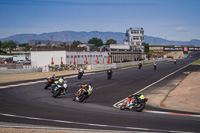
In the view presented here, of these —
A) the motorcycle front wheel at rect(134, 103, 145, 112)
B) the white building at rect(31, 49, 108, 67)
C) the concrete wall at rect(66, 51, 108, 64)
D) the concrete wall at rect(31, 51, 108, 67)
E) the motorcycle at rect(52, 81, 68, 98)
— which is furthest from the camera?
the concrete wall at rect(66, 51, 108, 64)

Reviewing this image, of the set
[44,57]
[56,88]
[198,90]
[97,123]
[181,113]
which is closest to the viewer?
[97,123]

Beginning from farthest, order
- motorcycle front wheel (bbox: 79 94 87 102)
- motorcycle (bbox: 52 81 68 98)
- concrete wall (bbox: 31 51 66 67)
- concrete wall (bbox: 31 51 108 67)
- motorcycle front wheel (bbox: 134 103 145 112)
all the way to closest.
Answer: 1. concrete wall (bbox: 31 51 66 67)
2. concrete wall (bbox: 31 51 108 67)
3. motorcycle (bbox: 52 81 68 98)
4. motorcycle front wheel (bbox: 79 94 87 102)
5. motorcycle front wheel (bbox: 134 103 145 112)

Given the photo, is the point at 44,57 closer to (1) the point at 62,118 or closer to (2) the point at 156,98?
(2) the point at 156,98

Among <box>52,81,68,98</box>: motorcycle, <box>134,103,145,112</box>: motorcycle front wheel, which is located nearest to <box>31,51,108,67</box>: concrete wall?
<box>52,81,68,98</box>: motorcycle

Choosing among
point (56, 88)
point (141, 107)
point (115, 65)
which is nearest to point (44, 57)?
point (115, 65)

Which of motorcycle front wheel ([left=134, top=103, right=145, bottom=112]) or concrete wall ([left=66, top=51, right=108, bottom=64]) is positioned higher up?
concrete wall ([left=66, top=51, right=108, bottom=64])

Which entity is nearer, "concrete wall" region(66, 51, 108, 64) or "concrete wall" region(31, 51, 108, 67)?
"concrete wall" region(31, 51, 108, 67)

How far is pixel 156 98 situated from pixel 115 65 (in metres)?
43.5

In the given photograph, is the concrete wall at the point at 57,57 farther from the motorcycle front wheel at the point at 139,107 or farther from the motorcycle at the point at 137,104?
the motorcycle front wheel at the point at 139,107

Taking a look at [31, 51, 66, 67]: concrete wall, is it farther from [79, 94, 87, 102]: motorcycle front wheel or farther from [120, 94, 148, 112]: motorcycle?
[120, 94, 148, 112]: motorcycle

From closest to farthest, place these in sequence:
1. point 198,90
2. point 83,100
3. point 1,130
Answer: point 1,130
point 83,100
point 198,90

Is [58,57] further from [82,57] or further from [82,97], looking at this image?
[82,97]

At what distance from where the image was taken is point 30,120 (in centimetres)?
1275

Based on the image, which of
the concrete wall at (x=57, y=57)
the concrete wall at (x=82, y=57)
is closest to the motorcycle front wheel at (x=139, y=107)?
the concrete wall at (x=82, y=57)
